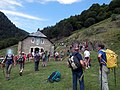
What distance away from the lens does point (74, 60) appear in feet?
31.6

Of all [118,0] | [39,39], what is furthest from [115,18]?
[118,0]

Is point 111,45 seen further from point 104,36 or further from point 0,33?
point 0,33

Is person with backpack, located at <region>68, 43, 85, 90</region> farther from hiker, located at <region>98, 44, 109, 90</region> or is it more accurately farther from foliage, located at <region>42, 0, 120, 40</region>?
foliage, located at <region>42, 0, 120, 40</region>

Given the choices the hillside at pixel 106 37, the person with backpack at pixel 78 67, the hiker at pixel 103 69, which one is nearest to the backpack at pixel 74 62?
the person with backpack at pixel 78 67

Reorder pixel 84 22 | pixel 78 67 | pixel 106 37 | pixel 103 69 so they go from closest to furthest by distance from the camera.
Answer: pixel 78 67, pixel 103 69, pixel 106 37, pixel 84 22

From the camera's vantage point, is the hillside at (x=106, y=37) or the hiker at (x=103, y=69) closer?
the hiker at (x=103, y=69)

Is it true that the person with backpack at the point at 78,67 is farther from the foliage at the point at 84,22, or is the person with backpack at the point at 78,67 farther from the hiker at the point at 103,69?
the foliage at the point at 84,22

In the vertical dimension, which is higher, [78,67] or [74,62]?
[74,62]

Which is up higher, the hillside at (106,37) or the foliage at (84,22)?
the foliage at (84,22)

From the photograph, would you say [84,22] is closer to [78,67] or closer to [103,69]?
[103,69]

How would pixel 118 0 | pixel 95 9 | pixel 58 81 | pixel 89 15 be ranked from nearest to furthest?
pixel 58 81
pixel 118 0
pixel 89 15
pixel 95 9

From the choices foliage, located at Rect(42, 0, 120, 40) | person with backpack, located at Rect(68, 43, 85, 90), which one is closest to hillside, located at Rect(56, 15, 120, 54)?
person with backpack, located at Rect(68, 43, 85, 90)

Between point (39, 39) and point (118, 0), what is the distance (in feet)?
170

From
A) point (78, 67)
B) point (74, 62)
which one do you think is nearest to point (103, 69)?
point (78, 67)
